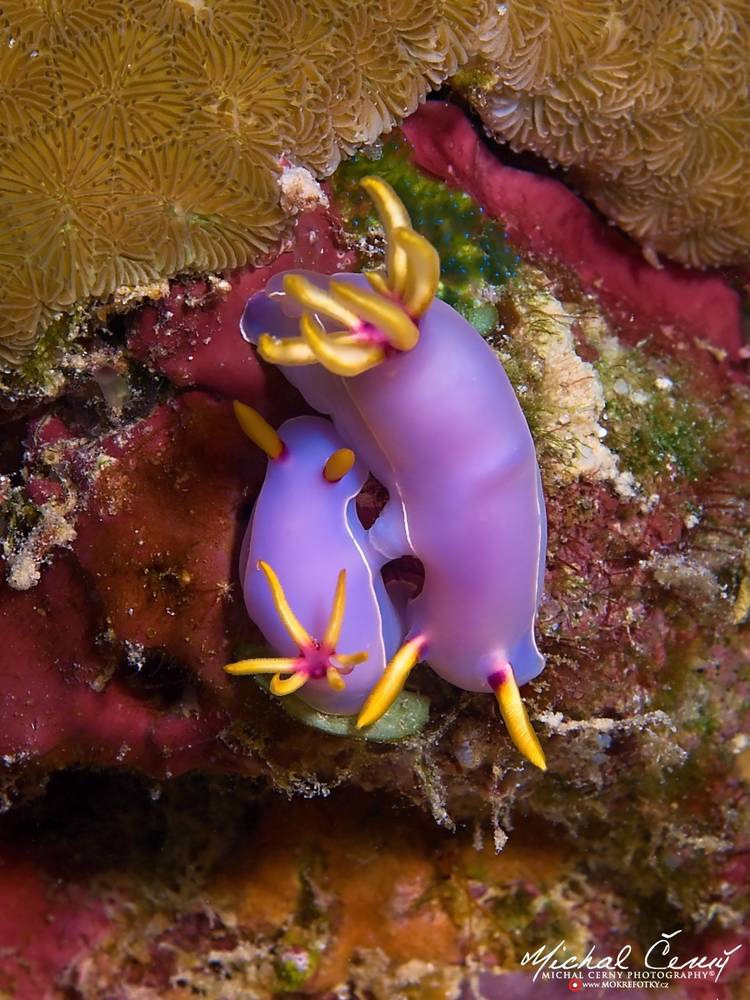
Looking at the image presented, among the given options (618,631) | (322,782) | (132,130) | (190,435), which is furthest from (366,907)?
(132,130)

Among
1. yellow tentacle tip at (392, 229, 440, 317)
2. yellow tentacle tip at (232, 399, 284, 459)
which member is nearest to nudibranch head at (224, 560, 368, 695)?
yellow tentacle tip at (232, 399, 284, 459)

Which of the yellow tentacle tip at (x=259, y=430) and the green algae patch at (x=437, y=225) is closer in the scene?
the yellow tentacle tip at (x=259, y=430)

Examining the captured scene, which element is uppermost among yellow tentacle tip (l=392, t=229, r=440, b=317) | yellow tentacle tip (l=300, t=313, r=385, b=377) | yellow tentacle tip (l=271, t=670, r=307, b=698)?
yellow tentacle tip (l=392, t=229, r=440, b=317)

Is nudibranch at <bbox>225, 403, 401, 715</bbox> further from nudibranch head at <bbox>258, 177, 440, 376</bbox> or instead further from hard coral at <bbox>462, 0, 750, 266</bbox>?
hard coral at <bbox>462, 0, 750, 266</bbox>

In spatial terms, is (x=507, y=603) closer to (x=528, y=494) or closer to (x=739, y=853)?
(x=528, y=494)

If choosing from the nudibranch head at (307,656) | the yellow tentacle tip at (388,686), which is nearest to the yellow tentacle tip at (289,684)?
the nudibranch head at (307,656)

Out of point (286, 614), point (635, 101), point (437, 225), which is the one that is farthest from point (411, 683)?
point (635, 101)

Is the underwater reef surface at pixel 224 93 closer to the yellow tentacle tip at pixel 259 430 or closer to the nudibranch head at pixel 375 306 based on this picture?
the yellow tentacle tip at pixel 259 430

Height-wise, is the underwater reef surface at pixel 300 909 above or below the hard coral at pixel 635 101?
below
